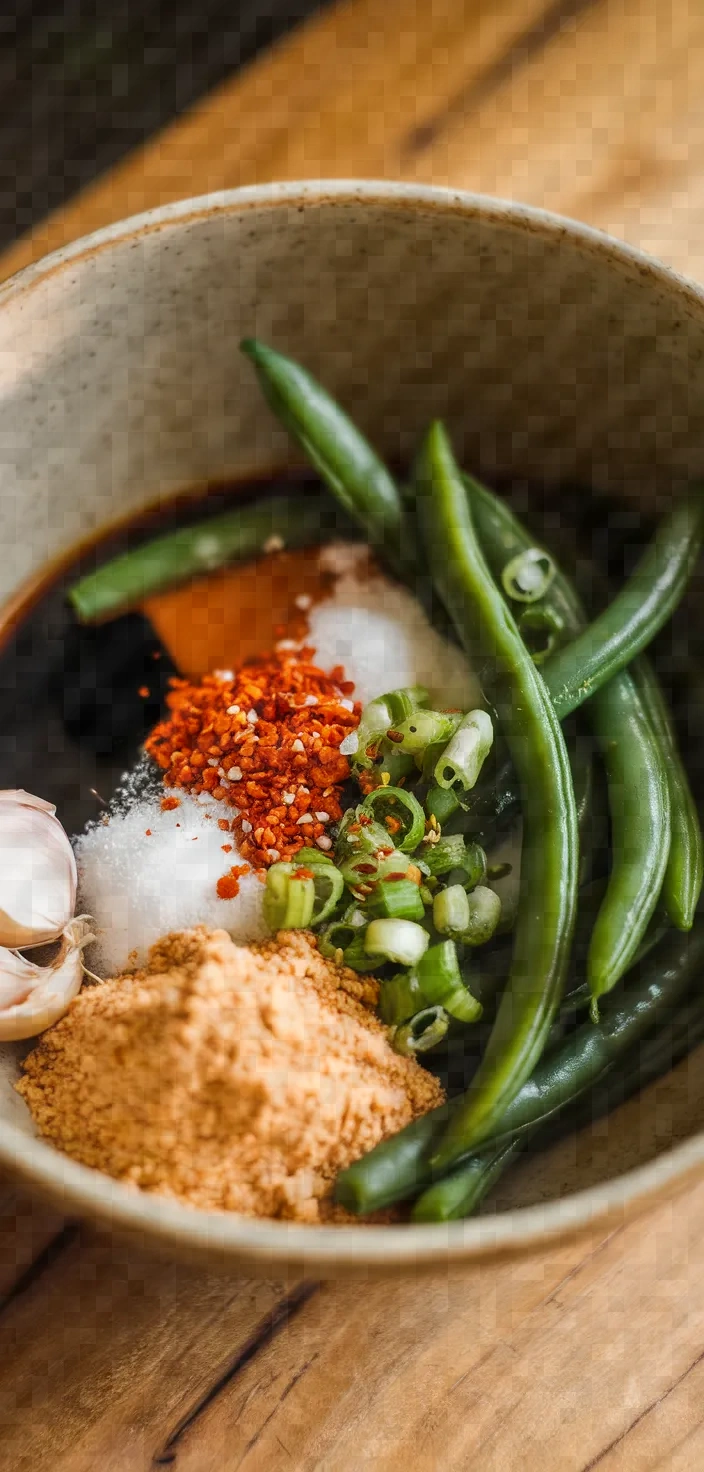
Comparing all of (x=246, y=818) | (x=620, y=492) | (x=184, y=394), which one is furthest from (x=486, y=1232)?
(x=184, y=394)

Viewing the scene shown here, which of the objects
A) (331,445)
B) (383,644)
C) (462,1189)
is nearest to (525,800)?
(383,644)

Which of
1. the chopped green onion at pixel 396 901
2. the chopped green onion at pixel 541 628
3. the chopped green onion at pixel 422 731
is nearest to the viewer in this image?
the chopped green onion at pixel 396 901

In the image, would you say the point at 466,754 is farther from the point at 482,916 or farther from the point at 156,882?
the point at 156,882

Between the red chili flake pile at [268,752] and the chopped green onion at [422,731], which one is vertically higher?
the red chili flake pile at [268,752]

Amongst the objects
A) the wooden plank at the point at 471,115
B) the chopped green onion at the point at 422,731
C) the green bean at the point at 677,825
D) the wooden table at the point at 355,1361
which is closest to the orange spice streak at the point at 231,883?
the chopped green onion at the point at 422,731

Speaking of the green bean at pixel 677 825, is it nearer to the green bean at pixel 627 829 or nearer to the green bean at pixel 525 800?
the green bean at pixel 627 829

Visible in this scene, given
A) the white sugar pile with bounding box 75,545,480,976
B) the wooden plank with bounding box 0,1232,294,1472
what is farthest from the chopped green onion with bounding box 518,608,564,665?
the wooden plank with bounding box 0,1232,294,1472

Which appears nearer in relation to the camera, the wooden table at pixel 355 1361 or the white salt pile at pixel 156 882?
the wooden table at pixel 355 1361
